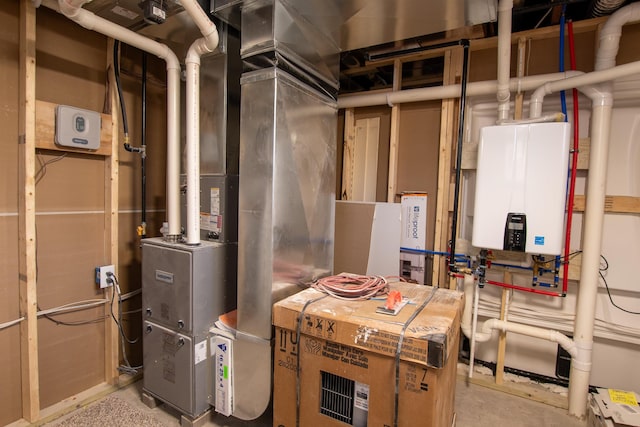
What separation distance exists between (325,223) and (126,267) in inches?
59.9

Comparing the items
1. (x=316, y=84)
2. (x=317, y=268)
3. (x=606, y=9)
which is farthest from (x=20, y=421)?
(x=606, y=9)

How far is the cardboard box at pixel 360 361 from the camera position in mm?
1234

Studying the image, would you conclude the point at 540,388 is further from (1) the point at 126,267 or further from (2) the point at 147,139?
(2) the point at 147,139

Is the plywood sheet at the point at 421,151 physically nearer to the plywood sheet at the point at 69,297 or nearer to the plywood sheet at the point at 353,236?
the plywood sheet at the point at 353,236

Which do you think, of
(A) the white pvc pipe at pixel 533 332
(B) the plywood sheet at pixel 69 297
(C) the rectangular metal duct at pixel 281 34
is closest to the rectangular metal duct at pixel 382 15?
(C) the rectangular metal duct at pixel 281 34

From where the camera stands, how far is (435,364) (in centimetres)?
118

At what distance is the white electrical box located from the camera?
6.11 ft

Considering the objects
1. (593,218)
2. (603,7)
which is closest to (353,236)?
(593,218)

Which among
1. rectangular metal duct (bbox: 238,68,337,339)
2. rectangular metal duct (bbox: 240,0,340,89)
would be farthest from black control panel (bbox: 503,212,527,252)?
rectangular metal duct (bbox: 240,0,340,89)

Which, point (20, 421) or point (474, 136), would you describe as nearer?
point (20, 421)

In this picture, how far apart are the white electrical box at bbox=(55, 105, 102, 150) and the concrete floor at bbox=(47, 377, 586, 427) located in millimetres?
1646

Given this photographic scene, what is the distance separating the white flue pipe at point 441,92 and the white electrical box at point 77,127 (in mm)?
1816

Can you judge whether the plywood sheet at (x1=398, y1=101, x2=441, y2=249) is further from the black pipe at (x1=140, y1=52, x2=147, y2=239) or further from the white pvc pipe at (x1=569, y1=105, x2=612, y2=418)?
the black pipe at (x1=140, y1=52, x2=147, y2=239)

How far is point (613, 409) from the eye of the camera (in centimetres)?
173
